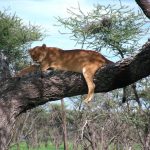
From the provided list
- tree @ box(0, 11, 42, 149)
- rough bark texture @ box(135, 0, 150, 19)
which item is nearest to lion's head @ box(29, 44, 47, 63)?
rough bark texture @ box(135, 0, 150, 19)

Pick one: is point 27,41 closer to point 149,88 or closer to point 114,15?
point 149,88

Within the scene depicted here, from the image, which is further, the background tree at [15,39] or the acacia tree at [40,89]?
the background tree at [15,39]

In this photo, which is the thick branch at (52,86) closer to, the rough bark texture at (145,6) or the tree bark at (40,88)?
the tree bark at (40,88)

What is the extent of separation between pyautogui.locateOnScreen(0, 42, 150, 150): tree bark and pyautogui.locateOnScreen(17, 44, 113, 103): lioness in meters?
0.07

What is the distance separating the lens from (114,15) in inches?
364

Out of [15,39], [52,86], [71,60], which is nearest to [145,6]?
[71,60]

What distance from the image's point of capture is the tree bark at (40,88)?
4.73m

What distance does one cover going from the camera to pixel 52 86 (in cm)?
490

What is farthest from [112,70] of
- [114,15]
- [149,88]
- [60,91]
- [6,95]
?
[149,88]

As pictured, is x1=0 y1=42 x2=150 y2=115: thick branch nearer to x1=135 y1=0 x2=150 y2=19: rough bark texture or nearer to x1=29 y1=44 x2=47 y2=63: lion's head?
x1=29 y1=44 x2=47 y2=63: lion's head

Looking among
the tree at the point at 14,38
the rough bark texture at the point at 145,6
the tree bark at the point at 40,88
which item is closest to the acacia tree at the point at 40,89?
the tree bark at the point at 40,88

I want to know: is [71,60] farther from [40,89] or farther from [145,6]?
[145,6]

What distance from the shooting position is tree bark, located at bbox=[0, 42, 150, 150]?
4727mm

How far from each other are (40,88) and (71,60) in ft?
1.40
